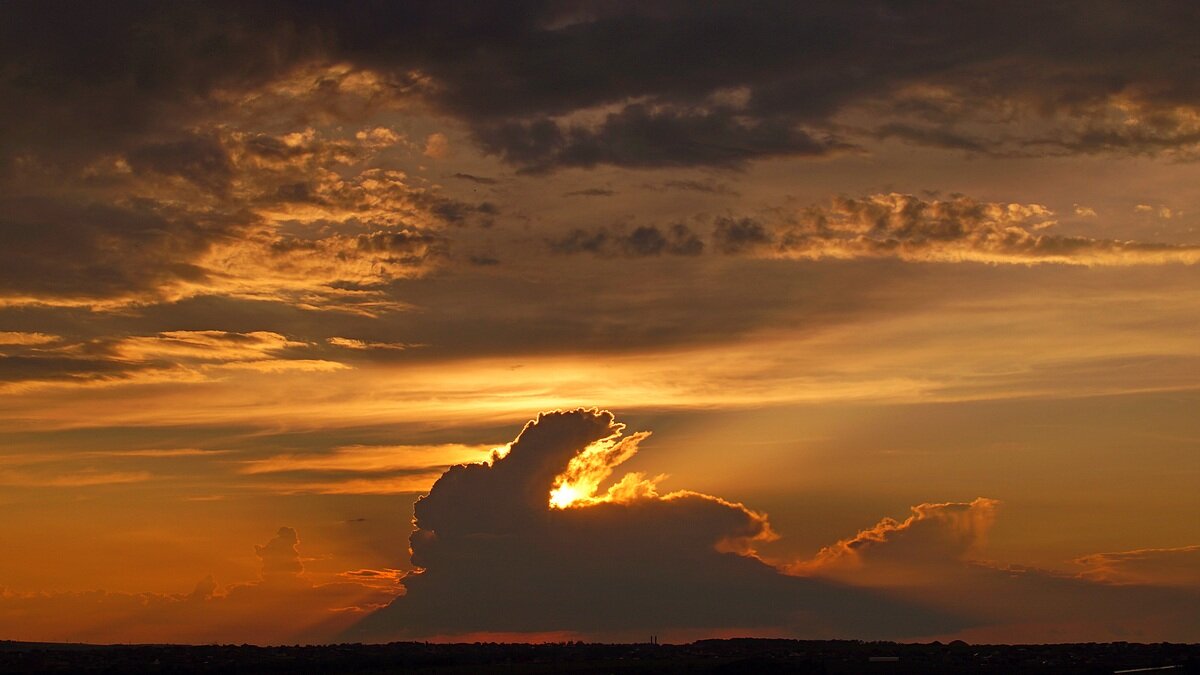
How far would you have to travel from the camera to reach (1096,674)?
200m

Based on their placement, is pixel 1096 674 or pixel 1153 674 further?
pixel 1096 674

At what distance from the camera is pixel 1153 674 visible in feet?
616

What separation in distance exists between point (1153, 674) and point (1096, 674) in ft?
42.5
